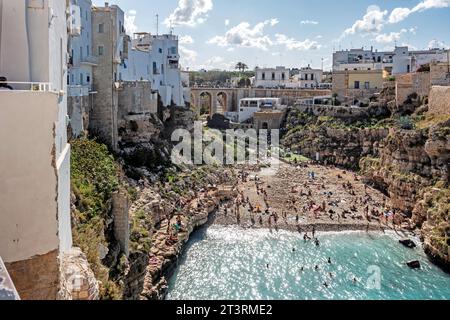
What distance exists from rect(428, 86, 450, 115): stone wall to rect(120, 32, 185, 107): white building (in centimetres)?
2424

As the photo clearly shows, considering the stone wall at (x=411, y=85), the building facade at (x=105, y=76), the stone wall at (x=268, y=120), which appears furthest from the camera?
the stone wall at (x=268, y=120)

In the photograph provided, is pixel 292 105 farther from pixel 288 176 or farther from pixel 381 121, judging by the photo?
pixel 288 176

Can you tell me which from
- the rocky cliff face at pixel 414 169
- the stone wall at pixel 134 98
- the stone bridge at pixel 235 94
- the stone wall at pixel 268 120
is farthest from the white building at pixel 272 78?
the stone wall at pixel 134 98

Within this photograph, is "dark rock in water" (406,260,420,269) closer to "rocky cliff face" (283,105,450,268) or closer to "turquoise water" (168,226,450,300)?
"turquoise water" (168,226,450,300)

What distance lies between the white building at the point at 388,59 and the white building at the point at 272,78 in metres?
8.02

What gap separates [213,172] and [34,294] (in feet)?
108

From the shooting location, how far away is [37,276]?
8.11 metres

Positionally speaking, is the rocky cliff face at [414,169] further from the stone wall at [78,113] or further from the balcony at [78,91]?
the balcony at [78,91]

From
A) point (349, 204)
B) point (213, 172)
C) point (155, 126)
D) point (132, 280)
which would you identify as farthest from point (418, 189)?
point (132, 280)

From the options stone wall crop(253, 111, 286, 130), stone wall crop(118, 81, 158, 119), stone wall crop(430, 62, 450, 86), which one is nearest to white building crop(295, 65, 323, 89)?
stone wall crop(253, 111, 286, 130)

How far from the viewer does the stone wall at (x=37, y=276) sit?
790cm

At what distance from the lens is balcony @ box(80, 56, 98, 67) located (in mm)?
27350
